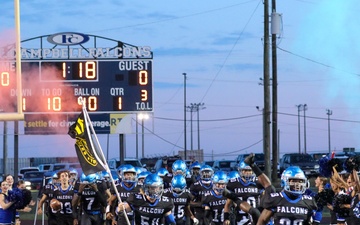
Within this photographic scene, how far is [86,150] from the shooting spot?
42.3 feet

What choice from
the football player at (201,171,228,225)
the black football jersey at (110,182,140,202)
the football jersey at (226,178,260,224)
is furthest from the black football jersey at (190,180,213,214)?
the black football jersey at (110,182,140,202)

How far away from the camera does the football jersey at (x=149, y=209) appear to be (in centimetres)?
1286

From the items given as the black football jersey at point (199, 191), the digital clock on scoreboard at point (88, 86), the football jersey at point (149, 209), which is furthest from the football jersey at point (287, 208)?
the digital clock on scoreboard at point (88, 86)

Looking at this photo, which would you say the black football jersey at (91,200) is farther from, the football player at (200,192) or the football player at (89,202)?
the football player at (200,192)

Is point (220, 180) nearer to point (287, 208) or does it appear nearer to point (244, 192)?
point (244, 192)

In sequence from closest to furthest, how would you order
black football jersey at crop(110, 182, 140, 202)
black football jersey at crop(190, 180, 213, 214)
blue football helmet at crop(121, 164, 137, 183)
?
black football jersey at crop(110, 182, 140, 202), blue football helmet at crop(121, 164, 137, 183), black football jersey at crop(190, 180, 213, 214)

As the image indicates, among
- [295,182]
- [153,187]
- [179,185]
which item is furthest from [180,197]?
[295,182]

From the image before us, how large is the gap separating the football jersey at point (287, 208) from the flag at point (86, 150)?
10.2 feet

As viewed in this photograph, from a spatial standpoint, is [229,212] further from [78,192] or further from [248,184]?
[78,192]

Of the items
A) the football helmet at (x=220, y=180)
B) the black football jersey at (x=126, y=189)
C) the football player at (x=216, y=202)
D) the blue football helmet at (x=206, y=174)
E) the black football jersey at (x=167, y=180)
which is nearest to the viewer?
the football helmet at (x=220, y=180)

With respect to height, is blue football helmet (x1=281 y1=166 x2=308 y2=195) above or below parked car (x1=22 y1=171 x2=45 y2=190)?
above

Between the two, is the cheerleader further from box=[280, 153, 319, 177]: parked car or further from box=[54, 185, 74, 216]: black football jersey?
box=[280, 153, 319, 177]: parked car

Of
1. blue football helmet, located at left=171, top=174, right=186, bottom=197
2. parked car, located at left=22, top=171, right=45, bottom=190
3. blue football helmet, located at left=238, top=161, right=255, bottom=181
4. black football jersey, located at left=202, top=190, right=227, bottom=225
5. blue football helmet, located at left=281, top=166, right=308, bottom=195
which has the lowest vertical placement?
parked car, located at left=22, top=171, right=45, bottom=190

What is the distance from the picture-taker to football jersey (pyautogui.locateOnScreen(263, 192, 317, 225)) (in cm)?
1026
